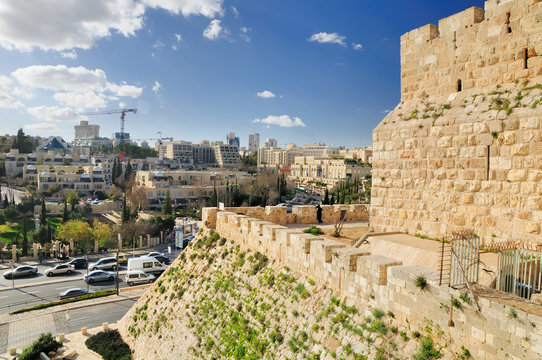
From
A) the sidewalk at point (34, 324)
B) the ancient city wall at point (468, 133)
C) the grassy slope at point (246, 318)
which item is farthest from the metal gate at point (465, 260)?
the sidewalk at point (34, 324)

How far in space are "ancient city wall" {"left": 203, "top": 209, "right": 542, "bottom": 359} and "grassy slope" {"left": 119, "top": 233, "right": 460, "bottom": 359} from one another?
17cm

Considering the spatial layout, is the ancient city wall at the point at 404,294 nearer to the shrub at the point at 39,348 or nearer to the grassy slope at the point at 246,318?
the grassy slope at the point at 246,318

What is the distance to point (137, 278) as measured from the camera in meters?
23.7

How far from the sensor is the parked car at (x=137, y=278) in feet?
77.4

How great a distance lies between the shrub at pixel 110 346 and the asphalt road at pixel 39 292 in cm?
1107

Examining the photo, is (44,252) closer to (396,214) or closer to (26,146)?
(396,214)

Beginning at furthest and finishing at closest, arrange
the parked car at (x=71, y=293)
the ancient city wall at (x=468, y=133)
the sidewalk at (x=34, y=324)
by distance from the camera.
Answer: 1. the parked car at (x=71, y=293)
2. the sidewalk at (x=34, y=324)
3. the ancient city wall at (x=468, y=133)

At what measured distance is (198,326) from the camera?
8.05 metres

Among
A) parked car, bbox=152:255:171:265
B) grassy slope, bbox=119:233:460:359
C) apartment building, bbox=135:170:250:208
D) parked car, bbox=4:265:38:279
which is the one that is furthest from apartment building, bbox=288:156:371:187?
grassy slope, bbox=119:233:460:359

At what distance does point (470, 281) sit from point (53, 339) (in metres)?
13.8

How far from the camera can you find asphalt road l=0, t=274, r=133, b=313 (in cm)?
1980

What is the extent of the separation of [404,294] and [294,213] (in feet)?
19.8

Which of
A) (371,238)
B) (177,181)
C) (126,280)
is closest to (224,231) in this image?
(371,238)

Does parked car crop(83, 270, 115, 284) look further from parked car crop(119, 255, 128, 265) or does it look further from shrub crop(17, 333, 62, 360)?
shrub crop(17, 333, 62, 360)
